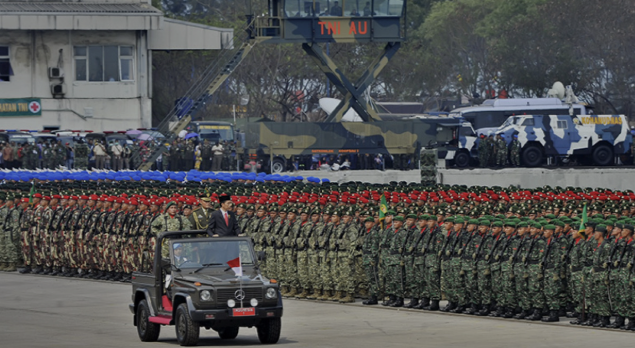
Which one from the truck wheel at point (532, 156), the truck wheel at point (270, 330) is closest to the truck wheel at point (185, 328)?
the truck wheel at point (270, 330)

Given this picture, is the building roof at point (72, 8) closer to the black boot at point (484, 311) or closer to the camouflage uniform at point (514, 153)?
the camouflage uniform at point (514, 153)

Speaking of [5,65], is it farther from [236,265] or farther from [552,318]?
[236,265]

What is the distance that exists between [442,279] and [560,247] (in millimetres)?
2068

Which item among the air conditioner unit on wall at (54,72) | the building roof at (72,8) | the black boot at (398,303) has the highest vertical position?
the building roof at (72,8)

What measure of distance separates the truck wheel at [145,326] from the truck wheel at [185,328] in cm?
75

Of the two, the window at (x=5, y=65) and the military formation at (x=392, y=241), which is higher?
the window at (x=5, y=65)

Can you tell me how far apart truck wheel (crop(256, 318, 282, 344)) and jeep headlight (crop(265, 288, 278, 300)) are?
0.46m

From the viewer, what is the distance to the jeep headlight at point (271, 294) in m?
14.1

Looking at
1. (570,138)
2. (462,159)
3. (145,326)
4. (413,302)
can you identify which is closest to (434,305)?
(413,302)

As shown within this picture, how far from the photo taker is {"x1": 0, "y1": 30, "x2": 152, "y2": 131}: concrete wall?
175 ft

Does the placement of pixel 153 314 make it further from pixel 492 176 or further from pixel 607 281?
pixel 492 176

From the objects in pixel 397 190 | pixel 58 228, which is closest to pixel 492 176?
pixel 397 190

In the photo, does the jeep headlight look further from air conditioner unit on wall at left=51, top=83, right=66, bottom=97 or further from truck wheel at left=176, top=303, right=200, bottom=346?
air conditioner unit on wall at left=51, top=83, right=66, bottom=97

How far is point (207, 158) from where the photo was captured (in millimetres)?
47438
